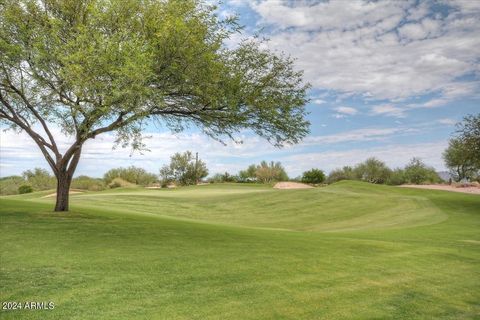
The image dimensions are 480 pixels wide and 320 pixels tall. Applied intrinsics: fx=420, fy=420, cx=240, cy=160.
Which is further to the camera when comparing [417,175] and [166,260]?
[417,175]

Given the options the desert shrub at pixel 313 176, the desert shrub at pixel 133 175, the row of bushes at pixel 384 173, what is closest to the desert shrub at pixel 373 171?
the row of bushes at pixel 384 173

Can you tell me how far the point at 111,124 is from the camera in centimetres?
1884

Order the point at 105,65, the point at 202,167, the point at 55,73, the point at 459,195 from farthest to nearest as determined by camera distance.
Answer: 1. the point at 202,167
2. the point at 459,195
3. the point at 55,73
4. the point at 105,65

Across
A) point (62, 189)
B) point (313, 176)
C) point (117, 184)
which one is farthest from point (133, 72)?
point (117, 184)

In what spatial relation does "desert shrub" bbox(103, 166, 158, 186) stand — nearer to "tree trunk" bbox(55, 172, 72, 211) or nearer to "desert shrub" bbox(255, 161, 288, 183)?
"desert shrub" bbox(255, 161, 288, 183)

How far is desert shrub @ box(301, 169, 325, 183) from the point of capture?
214ft

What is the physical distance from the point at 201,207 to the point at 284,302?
2990 centimetres

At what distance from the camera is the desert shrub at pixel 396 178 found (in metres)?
71.8

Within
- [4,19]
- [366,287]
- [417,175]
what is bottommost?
[366,287]

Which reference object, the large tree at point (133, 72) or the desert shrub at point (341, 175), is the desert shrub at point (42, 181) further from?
the large tree at point (133, 72)

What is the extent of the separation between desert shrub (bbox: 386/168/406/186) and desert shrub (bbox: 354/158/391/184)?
33.8 inches

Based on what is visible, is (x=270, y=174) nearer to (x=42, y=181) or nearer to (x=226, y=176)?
(x=226, y=176)

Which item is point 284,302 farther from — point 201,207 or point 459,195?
point 459,195

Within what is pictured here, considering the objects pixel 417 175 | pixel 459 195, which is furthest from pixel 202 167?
pixel 459 195
